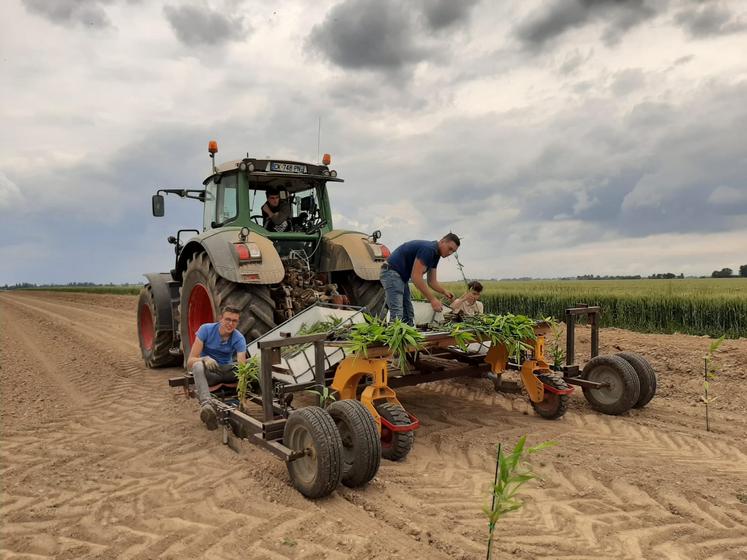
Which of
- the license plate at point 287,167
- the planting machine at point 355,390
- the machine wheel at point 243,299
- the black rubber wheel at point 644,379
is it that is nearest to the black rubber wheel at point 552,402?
the planting machine at point 355,390

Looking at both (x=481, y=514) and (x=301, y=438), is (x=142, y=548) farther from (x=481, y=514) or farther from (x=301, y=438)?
(x=481, y=514)

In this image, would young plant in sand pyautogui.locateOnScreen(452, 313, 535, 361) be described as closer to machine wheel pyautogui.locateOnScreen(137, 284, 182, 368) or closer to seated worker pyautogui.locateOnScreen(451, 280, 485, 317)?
seated worker pyautogui.locateOnScreen(451, 280, 485, 317)

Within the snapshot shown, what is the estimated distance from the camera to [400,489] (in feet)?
11.8

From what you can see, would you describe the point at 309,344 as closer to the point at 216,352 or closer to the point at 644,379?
the point at 216,352

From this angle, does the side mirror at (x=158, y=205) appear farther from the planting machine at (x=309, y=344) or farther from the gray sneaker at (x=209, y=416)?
the gray sneaker at (x=209, y=416)

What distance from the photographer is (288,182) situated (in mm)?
7176

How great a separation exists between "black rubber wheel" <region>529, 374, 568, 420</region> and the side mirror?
5.50 metres

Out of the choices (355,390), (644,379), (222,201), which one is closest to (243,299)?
(355,390)

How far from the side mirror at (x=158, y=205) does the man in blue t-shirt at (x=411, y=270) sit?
3834mm

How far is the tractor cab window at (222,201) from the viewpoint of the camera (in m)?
6.80

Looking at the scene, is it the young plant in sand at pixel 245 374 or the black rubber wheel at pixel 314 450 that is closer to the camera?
Result: the black rubber wheel at pixel 314 450

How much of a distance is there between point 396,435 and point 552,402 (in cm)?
181

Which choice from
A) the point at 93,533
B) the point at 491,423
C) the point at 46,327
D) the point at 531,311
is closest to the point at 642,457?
the point at 491,423

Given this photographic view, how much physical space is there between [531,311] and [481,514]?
1185cm
